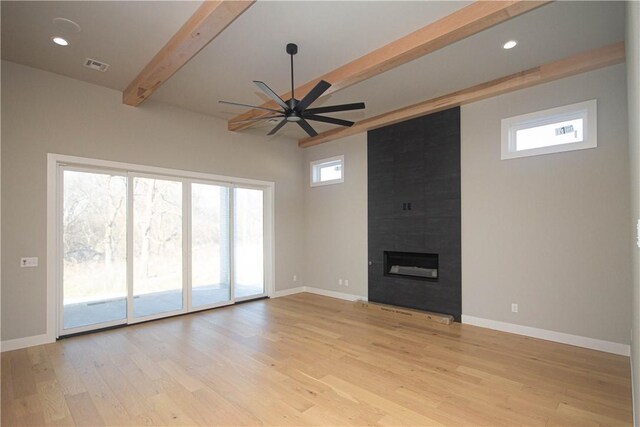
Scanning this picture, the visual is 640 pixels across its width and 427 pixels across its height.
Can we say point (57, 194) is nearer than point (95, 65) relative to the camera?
No

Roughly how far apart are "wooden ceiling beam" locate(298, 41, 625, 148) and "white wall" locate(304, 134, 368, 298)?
0.75 m

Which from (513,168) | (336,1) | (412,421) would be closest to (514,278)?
(513,168)

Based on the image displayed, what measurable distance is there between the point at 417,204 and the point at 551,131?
6.71ft

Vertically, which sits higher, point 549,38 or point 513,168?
point 549,38

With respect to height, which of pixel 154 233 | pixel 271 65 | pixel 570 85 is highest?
pixel 271 65

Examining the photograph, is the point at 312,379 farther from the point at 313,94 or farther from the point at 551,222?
the point at 551,222

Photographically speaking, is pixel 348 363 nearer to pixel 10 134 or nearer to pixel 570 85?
pixel 570 85

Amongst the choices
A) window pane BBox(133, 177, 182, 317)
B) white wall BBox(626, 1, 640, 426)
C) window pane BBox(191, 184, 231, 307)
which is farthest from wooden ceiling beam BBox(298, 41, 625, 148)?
window pane BBox(133, 177, 182, 317)

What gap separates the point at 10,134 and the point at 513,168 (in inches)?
254

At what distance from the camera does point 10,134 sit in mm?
3703

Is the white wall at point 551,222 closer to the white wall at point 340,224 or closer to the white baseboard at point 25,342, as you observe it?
the white wall at point 340,224

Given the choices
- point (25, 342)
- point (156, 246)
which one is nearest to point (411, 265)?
point (156, 246)

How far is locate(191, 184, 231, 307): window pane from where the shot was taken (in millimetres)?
5457

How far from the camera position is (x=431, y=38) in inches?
118
